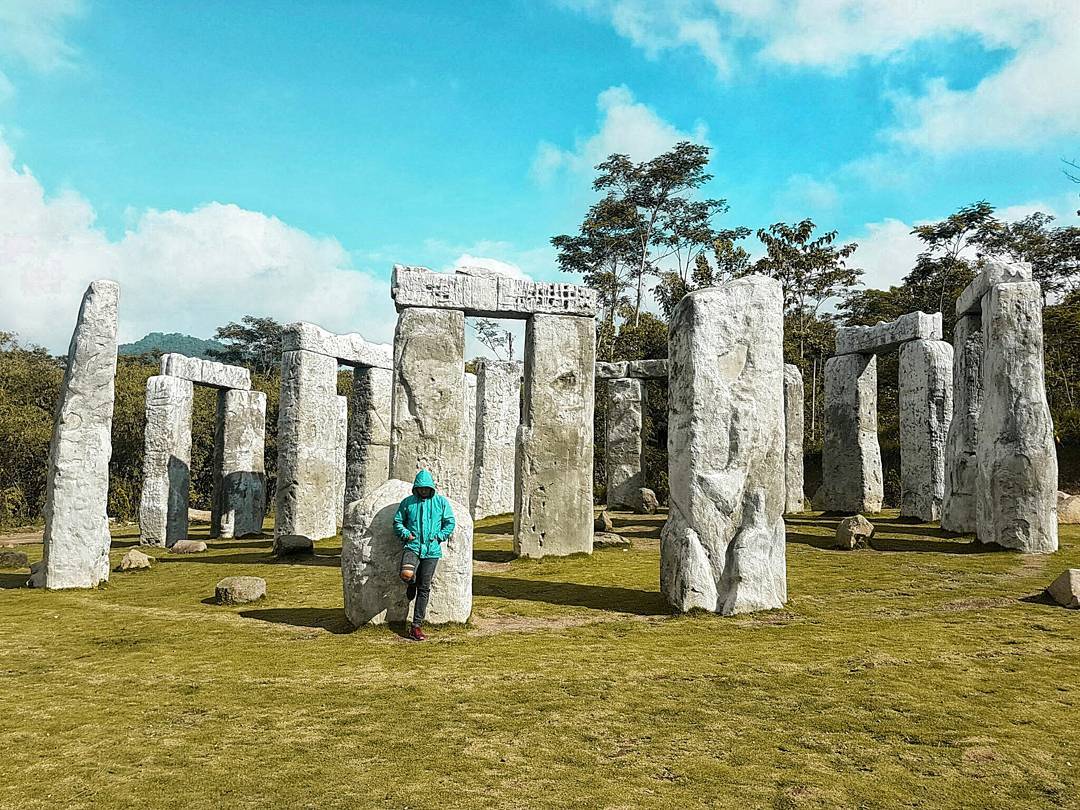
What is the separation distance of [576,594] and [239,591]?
135 inches

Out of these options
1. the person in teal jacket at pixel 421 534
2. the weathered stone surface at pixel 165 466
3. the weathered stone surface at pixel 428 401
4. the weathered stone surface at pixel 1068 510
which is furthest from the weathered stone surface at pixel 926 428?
the weathered stone surface at pixel 165 466

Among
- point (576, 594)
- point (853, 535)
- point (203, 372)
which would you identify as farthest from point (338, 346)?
point (853, 535)

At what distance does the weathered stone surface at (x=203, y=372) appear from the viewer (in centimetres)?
1532

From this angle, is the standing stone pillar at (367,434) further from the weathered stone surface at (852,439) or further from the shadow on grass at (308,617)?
the weathered stone surface at (852,439)

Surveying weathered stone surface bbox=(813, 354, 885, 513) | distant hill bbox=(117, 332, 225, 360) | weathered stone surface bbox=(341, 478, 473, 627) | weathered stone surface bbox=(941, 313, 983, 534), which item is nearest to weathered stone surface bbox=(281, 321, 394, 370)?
weathered stone surface bbox=(341, 478, 473, 627)

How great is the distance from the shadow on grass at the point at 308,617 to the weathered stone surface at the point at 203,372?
925 centimetres

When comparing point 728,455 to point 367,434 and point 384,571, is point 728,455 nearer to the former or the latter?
point 384,571

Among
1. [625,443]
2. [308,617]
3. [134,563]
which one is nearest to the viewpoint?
[308,617]

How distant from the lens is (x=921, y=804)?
3.22 m

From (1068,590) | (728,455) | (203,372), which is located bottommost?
(1068,590)

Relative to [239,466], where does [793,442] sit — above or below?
above

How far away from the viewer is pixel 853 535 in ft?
35.9

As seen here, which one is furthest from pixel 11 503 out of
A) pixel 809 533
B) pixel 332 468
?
pixel 809 533

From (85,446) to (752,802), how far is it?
8557 millimetres
